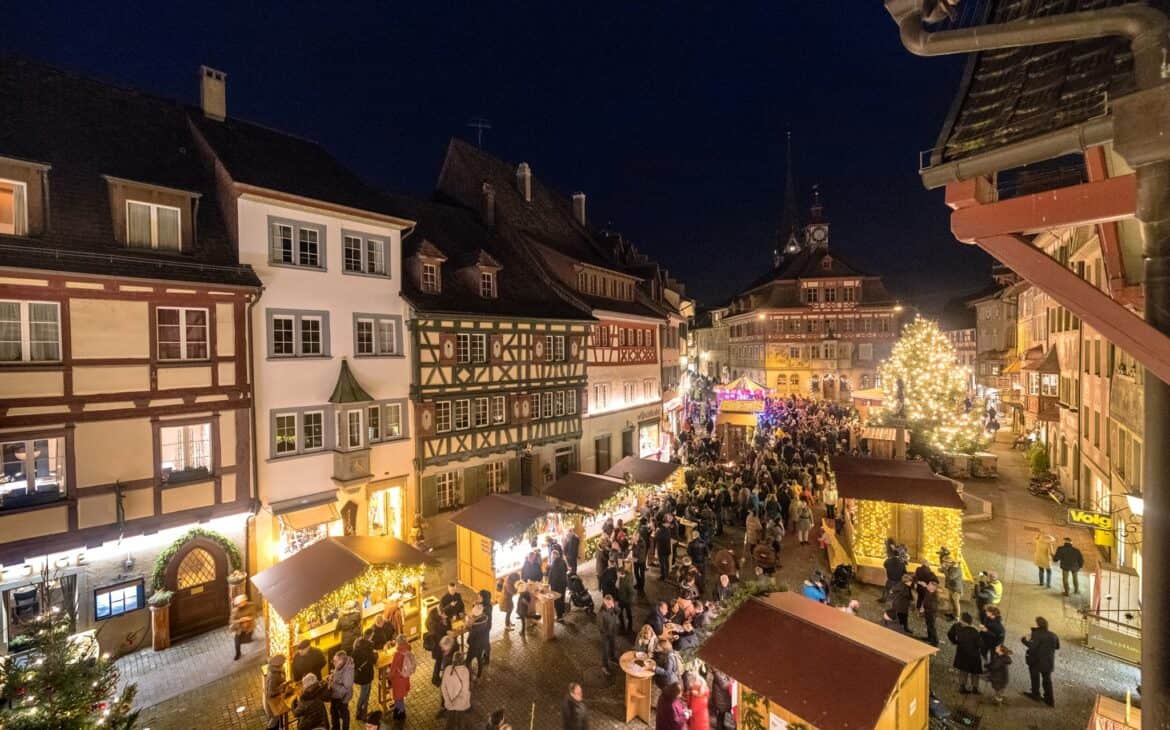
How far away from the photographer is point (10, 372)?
35.9 ft

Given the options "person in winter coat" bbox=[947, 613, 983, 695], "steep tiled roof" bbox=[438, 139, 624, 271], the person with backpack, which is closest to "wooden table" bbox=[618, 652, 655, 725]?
the person with backpack

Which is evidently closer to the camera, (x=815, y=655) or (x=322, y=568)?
(x=815, y=655)

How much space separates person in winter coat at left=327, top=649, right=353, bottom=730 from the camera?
8.95 metres

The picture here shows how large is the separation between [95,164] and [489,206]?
580 inches

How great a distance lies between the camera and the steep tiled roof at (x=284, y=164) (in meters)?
15.1

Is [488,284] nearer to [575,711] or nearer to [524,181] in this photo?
[524,181]

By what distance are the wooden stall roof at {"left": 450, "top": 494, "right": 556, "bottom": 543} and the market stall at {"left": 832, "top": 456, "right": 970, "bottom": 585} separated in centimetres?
823

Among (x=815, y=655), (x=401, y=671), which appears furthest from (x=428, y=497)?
(x=815, y=655)

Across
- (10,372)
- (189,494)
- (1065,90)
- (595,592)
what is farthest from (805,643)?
(10,372)

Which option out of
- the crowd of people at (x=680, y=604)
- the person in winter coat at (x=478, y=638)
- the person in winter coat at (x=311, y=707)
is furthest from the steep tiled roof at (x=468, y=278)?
the person in winter coat at (x=311, y=707)

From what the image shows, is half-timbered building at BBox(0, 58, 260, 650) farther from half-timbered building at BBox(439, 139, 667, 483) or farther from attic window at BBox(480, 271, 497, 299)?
half-timbered building at BBox(439, 139, 667, 483)

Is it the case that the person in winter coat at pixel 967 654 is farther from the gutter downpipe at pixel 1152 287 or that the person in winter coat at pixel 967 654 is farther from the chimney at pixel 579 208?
the chimney at pixel 579 208

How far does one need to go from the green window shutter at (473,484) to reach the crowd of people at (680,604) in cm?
498

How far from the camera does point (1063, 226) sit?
4047 millimetres
